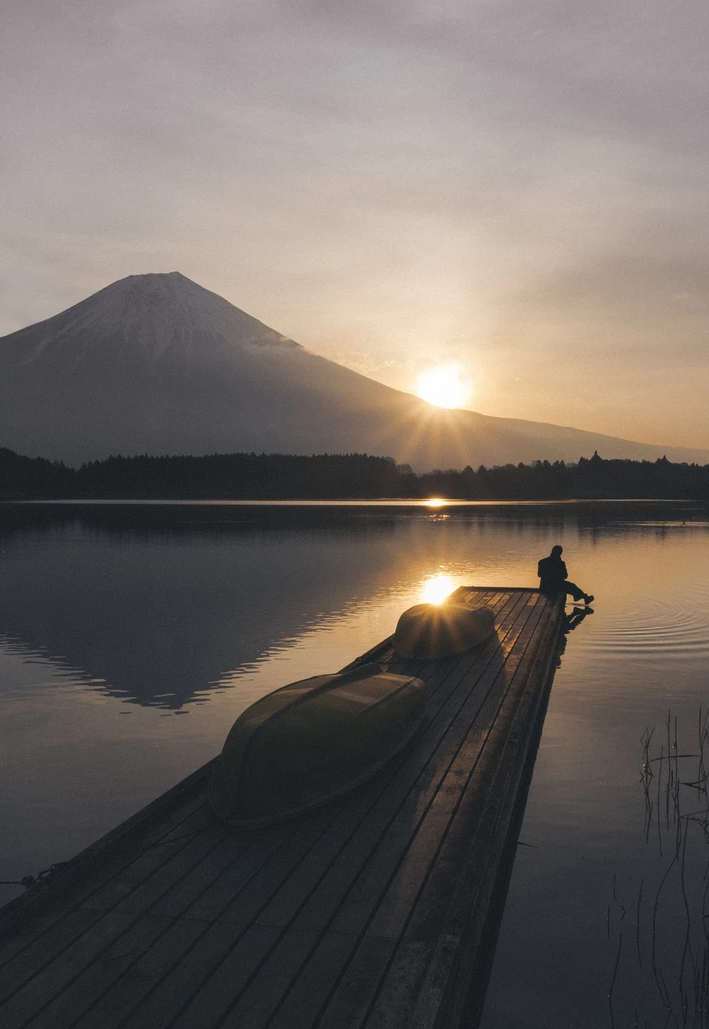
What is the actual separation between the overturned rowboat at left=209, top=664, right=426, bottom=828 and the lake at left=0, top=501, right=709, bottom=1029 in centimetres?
208

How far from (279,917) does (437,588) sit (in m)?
26.7

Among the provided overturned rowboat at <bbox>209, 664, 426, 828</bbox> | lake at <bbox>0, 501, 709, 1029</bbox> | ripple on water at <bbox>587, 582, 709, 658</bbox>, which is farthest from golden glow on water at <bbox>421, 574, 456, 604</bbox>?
overturned rowboat at <bbox>209, 664, 426, 828</bbox>

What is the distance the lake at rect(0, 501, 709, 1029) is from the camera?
7273 millimetres

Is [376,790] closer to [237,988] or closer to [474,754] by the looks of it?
[474,754]

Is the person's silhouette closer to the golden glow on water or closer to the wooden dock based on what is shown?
the golden glow on water

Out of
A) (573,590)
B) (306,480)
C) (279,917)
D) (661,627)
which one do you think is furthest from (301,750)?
(306,480)

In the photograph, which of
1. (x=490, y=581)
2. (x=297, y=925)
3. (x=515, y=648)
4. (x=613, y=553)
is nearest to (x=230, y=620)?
(x=515, y=648)

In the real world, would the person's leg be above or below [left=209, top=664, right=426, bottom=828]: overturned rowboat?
below

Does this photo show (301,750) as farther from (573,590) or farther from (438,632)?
(573,590)

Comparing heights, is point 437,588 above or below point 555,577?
below

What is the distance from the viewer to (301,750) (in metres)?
8.23

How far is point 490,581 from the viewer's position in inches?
1362

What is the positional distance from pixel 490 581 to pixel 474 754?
25.1 metres

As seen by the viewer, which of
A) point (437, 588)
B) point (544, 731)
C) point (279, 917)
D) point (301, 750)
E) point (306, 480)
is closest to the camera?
point (279, 917)
